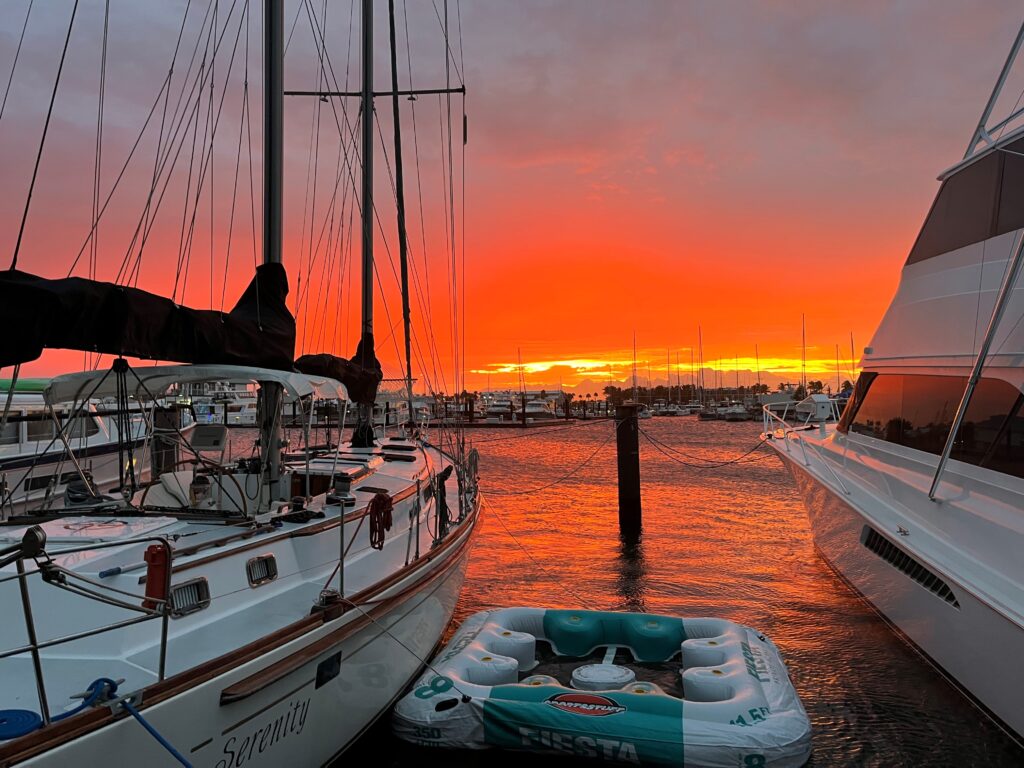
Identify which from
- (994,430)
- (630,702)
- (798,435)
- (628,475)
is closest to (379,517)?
(630,702)

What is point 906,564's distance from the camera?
669 centimetres

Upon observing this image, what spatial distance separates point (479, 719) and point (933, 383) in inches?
254

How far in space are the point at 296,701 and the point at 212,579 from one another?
965mm

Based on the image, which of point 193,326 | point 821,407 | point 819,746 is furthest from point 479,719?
point 821,407

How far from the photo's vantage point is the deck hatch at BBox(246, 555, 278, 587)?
476 cm

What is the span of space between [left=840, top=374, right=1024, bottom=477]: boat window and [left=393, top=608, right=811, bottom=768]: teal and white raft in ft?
9.48

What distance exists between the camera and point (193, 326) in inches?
217

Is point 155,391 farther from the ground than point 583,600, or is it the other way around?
point 155,391

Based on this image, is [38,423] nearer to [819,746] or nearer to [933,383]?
[819,746]

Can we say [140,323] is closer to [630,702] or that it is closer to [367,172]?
[630,702]

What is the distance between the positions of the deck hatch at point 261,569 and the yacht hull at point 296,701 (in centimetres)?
65

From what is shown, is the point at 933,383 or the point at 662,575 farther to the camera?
the point at 662,575

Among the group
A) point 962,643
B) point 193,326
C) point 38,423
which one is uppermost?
point 193,326

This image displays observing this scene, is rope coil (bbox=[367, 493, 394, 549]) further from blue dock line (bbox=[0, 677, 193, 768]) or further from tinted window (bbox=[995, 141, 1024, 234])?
tinted window (bbox=[995, 141, 1024, 234])
